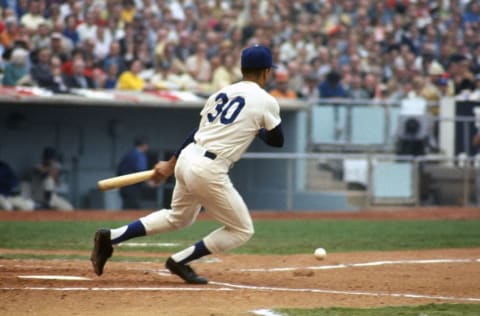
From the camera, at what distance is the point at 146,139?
19.6 meters

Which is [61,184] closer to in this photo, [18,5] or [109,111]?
[109,111]

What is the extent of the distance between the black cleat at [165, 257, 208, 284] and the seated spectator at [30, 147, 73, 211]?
9.85 metres

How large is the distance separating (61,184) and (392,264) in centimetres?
929

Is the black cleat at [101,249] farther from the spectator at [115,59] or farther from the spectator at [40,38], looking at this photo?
the spectator at [115,59]

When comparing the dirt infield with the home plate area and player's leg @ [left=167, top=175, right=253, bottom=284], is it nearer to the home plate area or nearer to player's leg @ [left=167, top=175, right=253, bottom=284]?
the home plate area

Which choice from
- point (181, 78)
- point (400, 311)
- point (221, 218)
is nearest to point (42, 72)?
point (181, 78)

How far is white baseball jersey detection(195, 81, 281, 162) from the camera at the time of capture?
7.78 meters

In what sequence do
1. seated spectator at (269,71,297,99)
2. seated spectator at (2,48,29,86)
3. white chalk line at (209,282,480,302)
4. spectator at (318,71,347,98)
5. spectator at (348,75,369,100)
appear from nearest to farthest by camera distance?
white chalk line at (209,282,480,302), seated spectator at (2,48,29,86), seated spectator at (269,71,297,99), spectator at (318,71,347,98), spectator at (348,75,369,100)

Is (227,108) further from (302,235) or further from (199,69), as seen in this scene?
(199,69)

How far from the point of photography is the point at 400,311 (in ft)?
21.7

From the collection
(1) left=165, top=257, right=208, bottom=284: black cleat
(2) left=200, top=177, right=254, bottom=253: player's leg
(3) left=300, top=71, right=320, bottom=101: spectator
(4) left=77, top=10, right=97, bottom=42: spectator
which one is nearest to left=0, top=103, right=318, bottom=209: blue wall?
(3) left=300, top=71, right=320, bottom=101: spectator

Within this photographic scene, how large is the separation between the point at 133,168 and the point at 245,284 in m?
9.80

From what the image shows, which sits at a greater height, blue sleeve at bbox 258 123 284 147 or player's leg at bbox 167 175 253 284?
blue sleeve at bbox 258 123 284 147

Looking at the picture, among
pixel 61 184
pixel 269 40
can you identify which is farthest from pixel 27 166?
pixel 269 40
